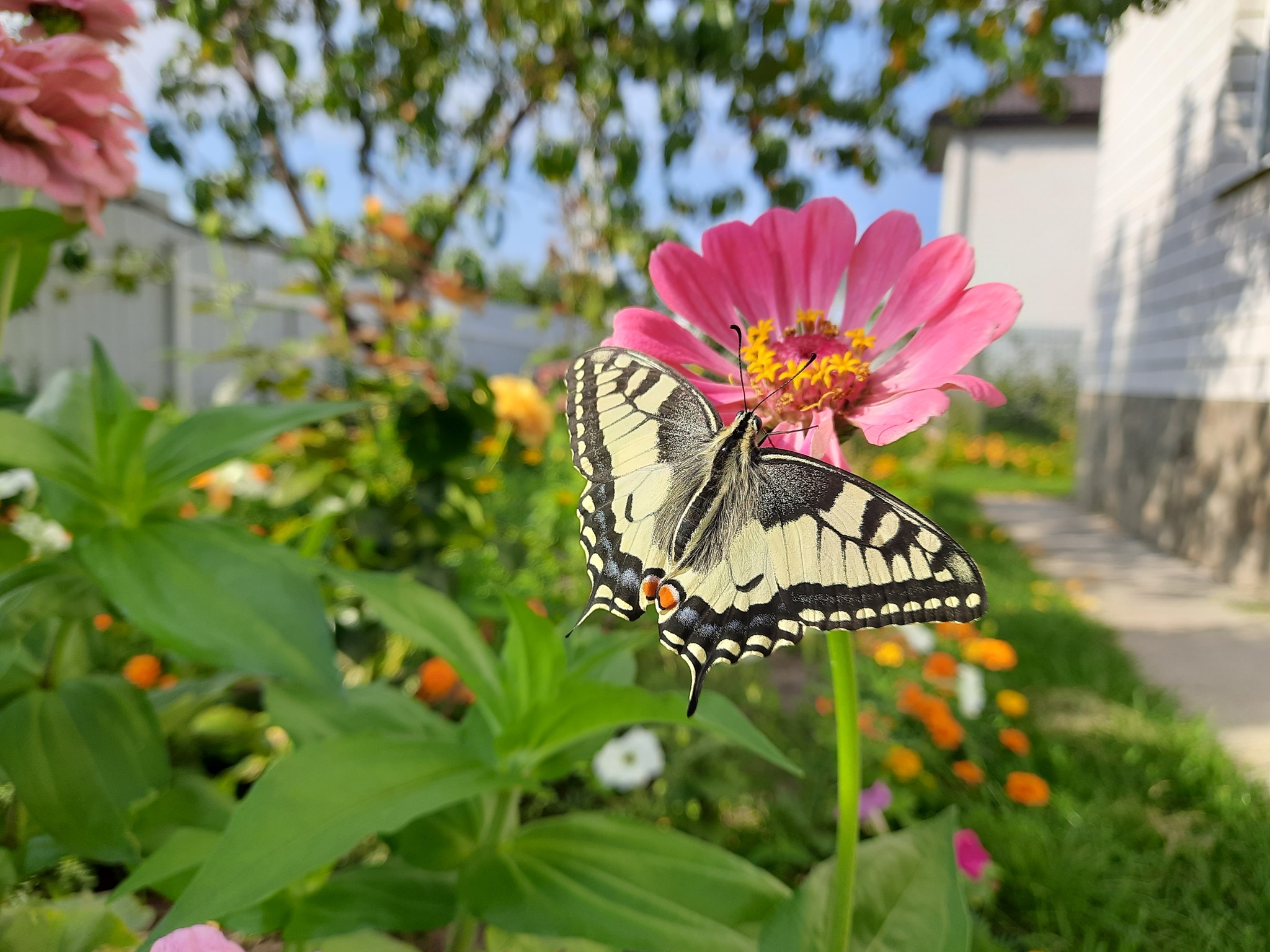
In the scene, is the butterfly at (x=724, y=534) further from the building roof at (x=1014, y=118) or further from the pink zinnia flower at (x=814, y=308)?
the building roof at (x=1014, y=118)

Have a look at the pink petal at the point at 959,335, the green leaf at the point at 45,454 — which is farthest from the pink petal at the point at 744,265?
the green leaf at the point at 45,454

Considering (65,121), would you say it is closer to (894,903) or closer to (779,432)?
(779,432)

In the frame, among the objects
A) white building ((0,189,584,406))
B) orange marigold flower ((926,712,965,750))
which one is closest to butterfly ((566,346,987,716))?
orange marigold flower ((926,712,965,750))

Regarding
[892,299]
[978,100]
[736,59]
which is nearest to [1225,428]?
[978,100]

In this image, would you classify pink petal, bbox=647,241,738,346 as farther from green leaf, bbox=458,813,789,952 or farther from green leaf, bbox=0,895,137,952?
green leaf, bbox=0,895,137,952

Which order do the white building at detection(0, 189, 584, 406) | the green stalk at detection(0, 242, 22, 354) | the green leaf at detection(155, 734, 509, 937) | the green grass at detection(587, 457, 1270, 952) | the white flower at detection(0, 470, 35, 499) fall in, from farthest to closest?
the white building at detection(0, 189, 584, 406) < the white flower at detection(0, 470, 35, 499) < the green grass at detection(587, 457, 1270, 952) < the green stalk at detection(0, 242, 22, 354) < the green leaf at detection(155, 734, 509, 937)

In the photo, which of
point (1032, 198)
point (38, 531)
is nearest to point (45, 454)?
point (38, 531)

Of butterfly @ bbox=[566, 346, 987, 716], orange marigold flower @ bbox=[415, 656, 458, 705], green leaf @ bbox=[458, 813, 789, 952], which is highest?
butterfly @ bbox=[566, 346, 987, 716]

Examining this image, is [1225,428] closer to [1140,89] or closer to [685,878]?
[1140,89]
